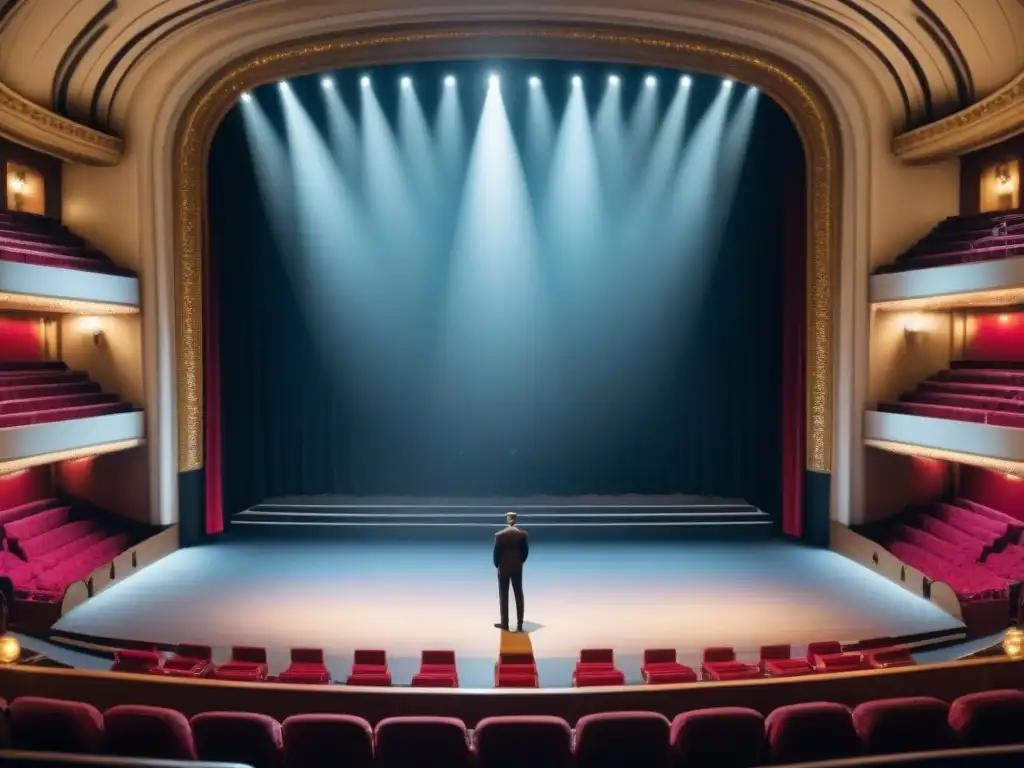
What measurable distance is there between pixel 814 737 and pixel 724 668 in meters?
2.19

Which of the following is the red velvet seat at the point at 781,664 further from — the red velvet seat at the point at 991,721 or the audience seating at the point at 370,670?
the audience seating at the point at 370,670

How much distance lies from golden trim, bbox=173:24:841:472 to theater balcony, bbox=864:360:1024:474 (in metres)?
0.91

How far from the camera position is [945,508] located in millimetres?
10133

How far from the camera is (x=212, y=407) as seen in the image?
10.9 meters

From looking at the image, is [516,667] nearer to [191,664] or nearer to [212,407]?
[191,664]

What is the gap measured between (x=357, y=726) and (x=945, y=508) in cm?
923

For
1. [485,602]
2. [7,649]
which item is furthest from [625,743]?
[485,602]

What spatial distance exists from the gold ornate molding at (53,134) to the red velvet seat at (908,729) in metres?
9.77

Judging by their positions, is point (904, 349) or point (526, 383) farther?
point (526, 383)

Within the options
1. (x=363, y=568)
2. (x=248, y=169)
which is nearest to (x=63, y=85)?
(x=248, y=169)

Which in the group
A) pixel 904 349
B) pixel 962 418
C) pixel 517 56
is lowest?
pixel 962 418

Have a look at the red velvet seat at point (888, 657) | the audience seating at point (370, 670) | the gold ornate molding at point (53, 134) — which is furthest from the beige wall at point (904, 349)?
the gold ornate molding at point (53, 134)

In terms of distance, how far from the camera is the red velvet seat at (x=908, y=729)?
3.20 meters

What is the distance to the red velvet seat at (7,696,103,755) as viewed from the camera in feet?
10.3
